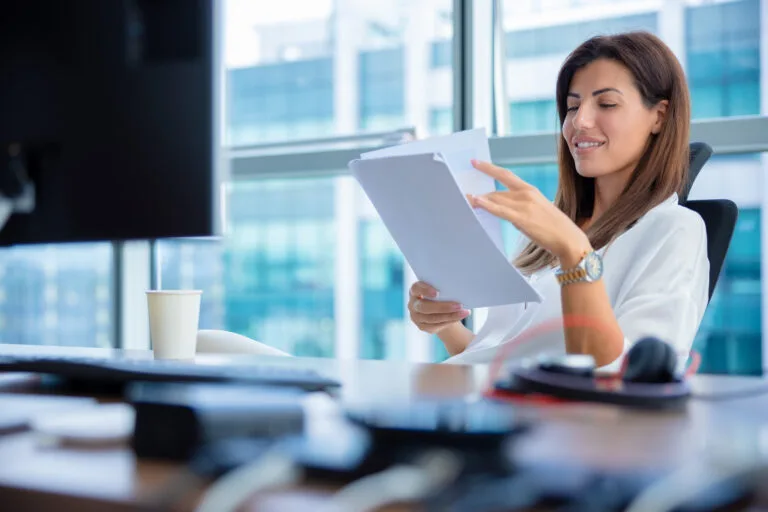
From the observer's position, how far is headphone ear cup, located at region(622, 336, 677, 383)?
2.42ft

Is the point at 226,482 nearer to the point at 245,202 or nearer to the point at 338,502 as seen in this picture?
the point at 338,502

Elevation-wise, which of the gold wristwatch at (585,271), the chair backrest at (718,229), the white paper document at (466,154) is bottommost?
the gold wristwatch at (585,271)

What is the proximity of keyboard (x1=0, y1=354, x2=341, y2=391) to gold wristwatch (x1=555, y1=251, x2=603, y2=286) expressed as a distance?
0.62 m

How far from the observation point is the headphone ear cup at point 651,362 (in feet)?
2.42

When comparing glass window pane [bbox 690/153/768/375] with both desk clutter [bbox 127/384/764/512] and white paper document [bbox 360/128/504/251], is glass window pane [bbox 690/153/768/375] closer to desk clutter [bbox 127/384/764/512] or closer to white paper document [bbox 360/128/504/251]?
white paper document [bbox 360/128/504/251]

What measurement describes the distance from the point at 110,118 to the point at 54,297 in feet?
10.9

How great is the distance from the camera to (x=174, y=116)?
701mm

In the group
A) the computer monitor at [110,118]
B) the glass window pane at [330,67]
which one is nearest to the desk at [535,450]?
the computer monitor at [110,118]

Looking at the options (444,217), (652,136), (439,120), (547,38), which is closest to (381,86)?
(439,120)

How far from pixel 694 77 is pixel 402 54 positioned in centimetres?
115

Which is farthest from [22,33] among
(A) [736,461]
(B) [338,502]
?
(A) [736,461]

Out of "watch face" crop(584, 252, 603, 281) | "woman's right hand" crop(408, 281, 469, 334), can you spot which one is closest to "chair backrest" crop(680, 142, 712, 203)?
"watch face" crop(584, 252, 603, 281)

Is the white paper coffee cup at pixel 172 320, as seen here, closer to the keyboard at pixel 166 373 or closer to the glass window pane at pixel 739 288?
the keyboard at pixel 166 373

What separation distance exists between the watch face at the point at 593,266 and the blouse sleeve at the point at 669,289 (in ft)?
0.34
